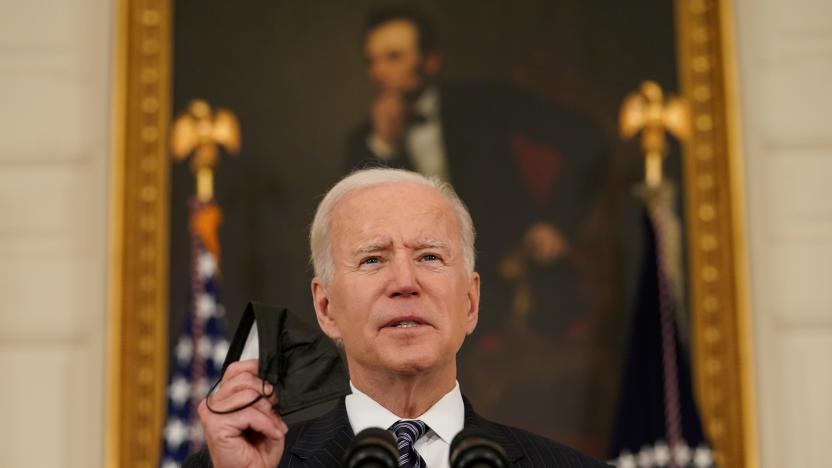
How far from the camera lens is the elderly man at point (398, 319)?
2.72 m

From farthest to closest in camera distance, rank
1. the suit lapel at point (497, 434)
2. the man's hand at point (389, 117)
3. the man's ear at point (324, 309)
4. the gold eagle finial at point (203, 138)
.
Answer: the man's hand at point (389, 117), the gold eagle finial at point (203, 138), the man's ear at point (324, 309), the suit lapel at point (497, 434)

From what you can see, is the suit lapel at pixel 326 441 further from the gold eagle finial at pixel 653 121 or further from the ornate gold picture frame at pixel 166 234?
the gold eagle finial at pixel 653 121

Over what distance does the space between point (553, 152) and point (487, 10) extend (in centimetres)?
83

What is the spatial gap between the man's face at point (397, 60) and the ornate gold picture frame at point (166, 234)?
104 centimetres

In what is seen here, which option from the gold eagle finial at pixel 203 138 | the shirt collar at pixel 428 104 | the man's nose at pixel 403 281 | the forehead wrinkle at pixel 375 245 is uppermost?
the shirt collar at pixel 428 104

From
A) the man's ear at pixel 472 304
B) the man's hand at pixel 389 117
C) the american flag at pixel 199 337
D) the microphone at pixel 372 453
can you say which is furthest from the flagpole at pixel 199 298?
the microphone at pixel 372 453

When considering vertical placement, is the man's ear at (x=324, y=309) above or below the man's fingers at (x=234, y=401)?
above

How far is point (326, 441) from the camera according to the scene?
9.08 ft

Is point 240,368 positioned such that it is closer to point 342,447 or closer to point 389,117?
point 342,447

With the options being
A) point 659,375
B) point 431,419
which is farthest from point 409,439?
point 659,375

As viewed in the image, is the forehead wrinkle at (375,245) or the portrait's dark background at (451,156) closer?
the forehead wrinkle at (375,245)

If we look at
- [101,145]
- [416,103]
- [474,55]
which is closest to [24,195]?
[101,145]

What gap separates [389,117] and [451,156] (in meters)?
0.38

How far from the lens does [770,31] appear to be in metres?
5.91
